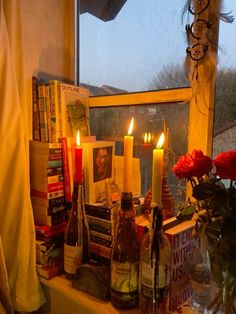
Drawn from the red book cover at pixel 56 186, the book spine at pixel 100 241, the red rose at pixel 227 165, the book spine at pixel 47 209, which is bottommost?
the book spine at pixel 100 241

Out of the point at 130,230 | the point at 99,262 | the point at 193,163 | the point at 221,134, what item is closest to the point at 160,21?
the point at 221,134

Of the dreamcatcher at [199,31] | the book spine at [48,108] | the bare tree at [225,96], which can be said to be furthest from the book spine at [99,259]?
the dreamcatcher at [199,31]

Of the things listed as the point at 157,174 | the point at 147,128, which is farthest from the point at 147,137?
the point at 157,174

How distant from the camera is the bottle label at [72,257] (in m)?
0.86

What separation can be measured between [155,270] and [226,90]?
60 cm

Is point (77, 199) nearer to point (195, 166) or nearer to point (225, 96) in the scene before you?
point (195, 166)

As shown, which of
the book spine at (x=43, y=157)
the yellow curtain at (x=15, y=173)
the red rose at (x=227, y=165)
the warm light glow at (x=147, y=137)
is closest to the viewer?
the red rose at (x=227, y=165)

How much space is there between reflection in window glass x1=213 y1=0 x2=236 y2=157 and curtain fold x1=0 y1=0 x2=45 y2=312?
0.64 metres

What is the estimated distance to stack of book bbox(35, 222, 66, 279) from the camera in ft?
2.99

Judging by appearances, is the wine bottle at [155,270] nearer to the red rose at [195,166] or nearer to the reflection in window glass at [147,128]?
the red rose at [195,166]

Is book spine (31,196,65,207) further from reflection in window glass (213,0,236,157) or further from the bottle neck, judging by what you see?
reflection in window glass (213,0,236,157)

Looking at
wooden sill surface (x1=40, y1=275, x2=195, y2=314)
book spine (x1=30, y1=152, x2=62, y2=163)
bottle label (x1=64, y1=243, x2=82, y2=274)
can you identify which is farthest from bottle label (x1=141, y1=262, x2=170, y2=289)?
book spine (x1=30, y1=152, x2=62, y2=163)

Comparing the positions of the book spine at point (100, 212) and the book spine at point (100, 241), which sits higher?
the book spine at point (100, 212)

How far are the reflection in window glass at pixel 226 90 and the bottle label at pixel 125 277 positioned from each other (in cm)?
47
